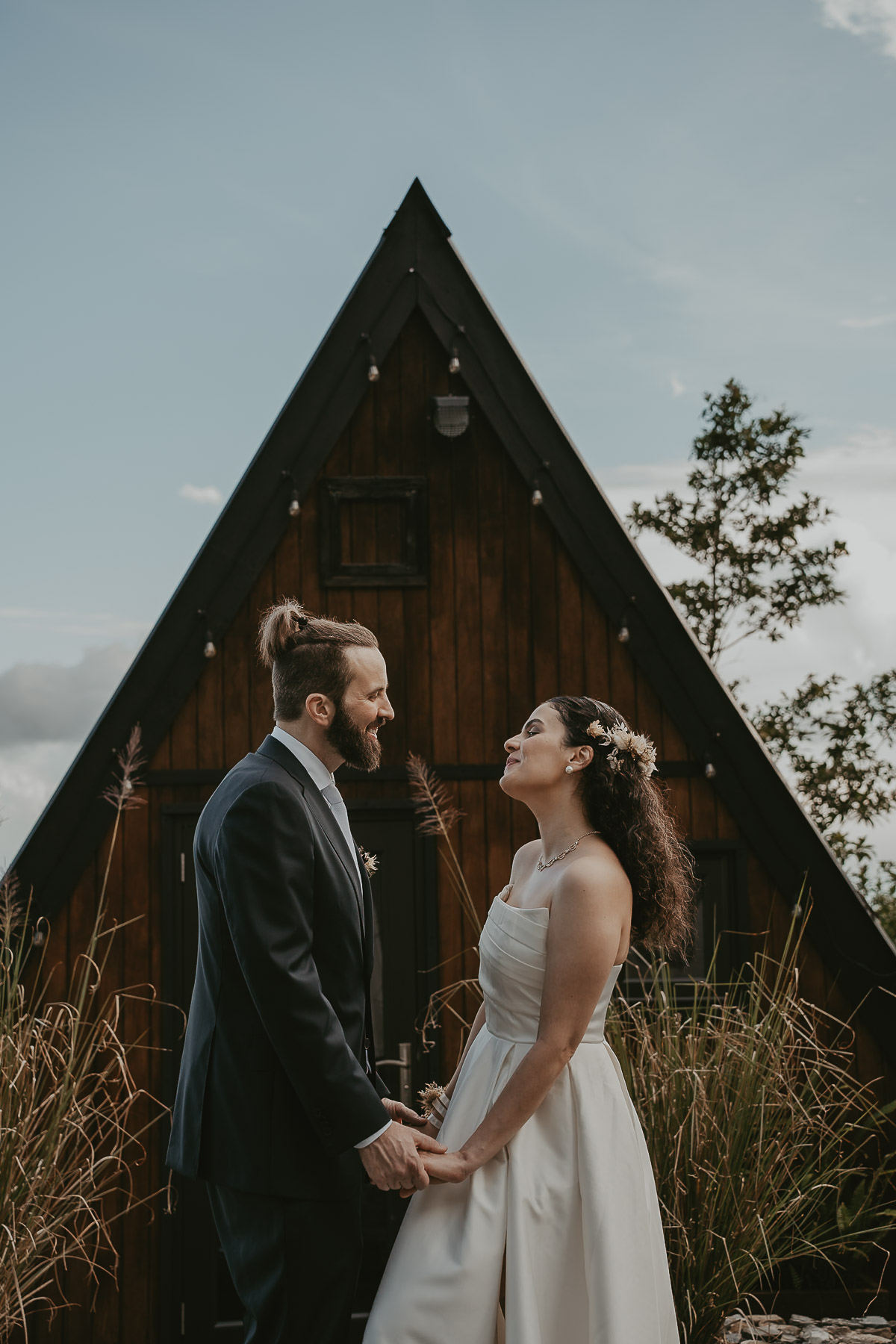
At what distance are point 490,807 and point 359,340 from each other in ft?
7.88

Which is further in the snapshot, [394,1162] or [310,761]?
[310,761]

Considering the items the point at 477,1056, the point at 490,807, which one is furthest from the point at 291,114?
the point at 477,1056

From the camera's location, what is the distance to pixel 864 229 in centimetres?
824

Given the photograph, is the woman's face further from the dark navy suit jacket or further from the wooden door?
the wooden door

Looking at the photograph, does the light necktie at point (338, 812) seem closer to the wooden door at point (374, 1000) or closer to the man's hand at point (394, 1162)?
the man's hand at point (394, 1162)

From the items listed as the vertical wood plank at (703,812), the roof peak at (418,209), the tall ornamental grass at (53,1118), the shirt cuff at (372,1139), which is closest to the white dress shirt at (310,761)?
the shirt cuff at (372,1139)

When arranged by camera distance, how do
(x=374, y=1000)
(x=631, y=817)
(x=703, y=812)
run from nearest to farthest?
(x=631, y=817)
(x=374, y=1000)
(x=703, y=812)

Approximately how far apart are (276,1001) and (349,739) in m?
0.68

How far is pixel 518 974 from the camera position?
2.56 meters

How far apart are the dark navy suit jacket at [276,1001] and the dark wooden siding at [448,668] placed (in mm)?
2561

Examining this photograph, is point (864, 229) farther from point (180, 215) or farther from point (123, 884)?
point (123, 884)

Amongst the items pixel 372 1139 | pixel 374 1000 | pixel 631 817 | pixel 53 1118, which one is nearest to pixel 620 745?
pixel 631 817

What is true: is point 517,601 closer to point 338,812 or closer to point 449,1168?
point 338,812

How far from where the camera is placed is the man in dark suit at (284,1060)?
93.0 inches
